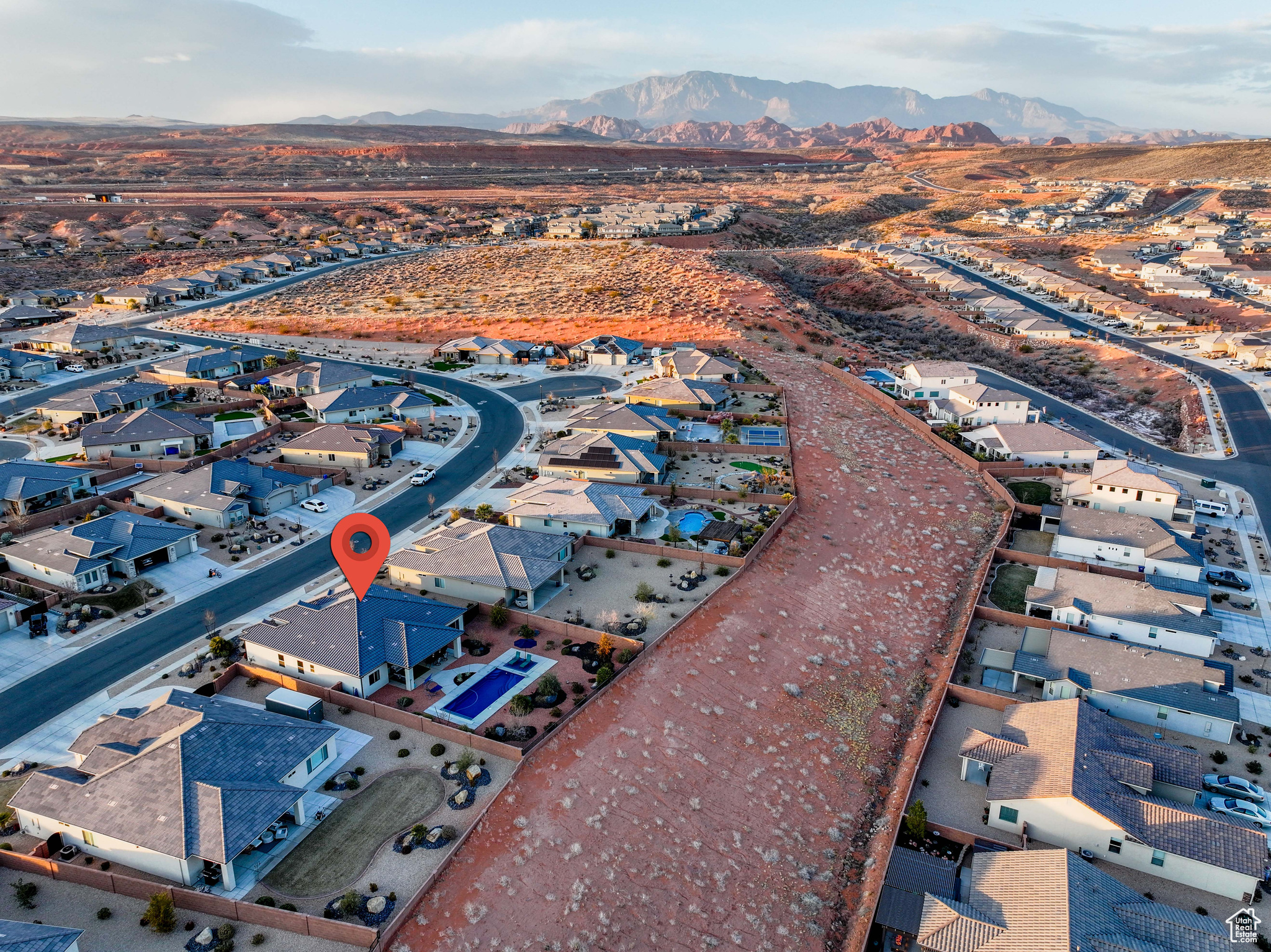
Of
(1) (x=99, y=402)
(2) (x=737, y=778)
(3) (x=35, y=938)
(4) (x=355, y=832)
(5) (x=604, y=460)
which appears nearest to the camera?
(3) (x=35, y=938)

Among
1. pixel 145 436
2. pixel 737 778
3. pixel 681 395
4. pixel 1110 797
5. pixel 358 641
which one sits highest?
pixel 681 395

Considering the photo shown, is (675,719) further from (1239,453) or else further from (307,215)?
(307,215)

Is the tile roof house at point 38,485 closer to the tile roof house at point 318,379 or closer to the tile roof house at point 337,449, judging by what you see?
the tile roof house at point 337,449

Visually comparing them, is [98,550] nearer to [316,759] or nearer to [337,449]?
[337,449]

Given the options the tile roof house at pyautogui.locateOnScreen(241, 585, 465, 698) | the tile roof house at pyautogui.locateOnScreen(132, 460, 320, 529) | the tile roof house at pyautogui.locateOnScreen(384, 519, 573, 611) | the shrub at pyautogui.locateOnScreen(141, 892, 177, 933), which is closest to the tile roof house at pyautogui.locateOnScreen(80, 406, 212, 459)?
the tile roof house at pyautogui.locateOnScreen(132, 460, 320, 529)

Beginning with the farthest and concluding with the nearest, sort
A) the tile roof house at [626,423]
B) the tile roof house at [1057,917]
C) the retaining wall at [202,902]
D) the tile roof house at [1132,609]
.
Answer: the tile roof house at [626,423], the tile roof house at [1132,609], the retaining wall at [202,902], the tile roof house at [1057,917]

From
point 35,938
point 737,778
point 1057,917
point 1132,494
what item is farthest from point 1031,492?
point 35,938

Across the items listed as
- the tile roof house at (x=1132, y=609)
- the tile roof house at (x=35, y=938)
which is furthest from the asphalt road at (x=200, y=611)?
the tile roof house at (x=1132, y=609)
